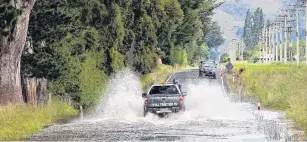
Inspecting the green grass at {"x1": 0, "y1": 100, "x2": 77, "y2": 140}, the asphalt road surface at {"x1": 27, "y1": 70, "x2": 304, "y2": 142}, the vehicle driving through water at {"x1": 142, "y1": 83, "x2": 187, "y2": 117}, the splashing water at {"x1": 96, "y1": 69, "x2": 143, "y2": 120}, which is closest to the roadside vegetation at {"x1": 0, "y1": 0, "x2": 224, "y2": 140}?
the green grass at {"x1": 0, "y1": 100, "x2": 77, "y2": 140}

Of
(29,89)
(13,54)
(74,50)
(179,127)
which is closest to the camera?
(179,127)

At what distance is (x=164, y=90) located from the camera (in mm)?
34094

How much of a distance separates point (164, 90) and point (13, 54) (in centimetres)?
669

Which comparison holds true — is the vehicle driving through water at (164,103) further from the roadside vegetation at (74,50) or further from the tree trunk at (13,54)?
the tree trunk at (13,54)

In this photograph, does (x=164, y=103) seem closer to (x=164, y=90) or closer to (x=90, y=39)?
(x=164, y=90)

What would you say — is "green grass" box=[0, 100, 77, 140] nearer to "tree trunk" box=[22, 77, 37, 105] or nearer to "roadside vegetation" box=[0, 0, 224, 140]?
"roadside vegetation" box=[0, 0, 224, 140]

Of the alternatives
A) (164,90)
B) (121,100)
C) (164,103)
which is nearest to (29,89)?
(164,90)

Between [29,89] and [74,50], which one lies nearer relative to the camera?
[29,89]

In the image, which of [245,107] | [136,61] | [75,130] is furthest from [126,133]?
[136,61]

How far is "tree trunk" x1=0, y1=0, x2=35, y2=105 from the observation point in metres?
30.8

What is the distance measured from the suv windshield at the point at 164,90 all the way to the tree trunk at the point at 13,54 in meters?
5.75

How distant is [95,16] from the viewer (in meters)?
46.5

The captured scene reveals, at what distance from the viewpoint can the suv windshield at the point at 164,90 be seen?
3378 cm

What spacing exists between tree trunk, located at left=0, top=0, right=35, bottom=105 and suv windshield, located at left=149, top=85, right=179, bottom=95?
18.9 feet
